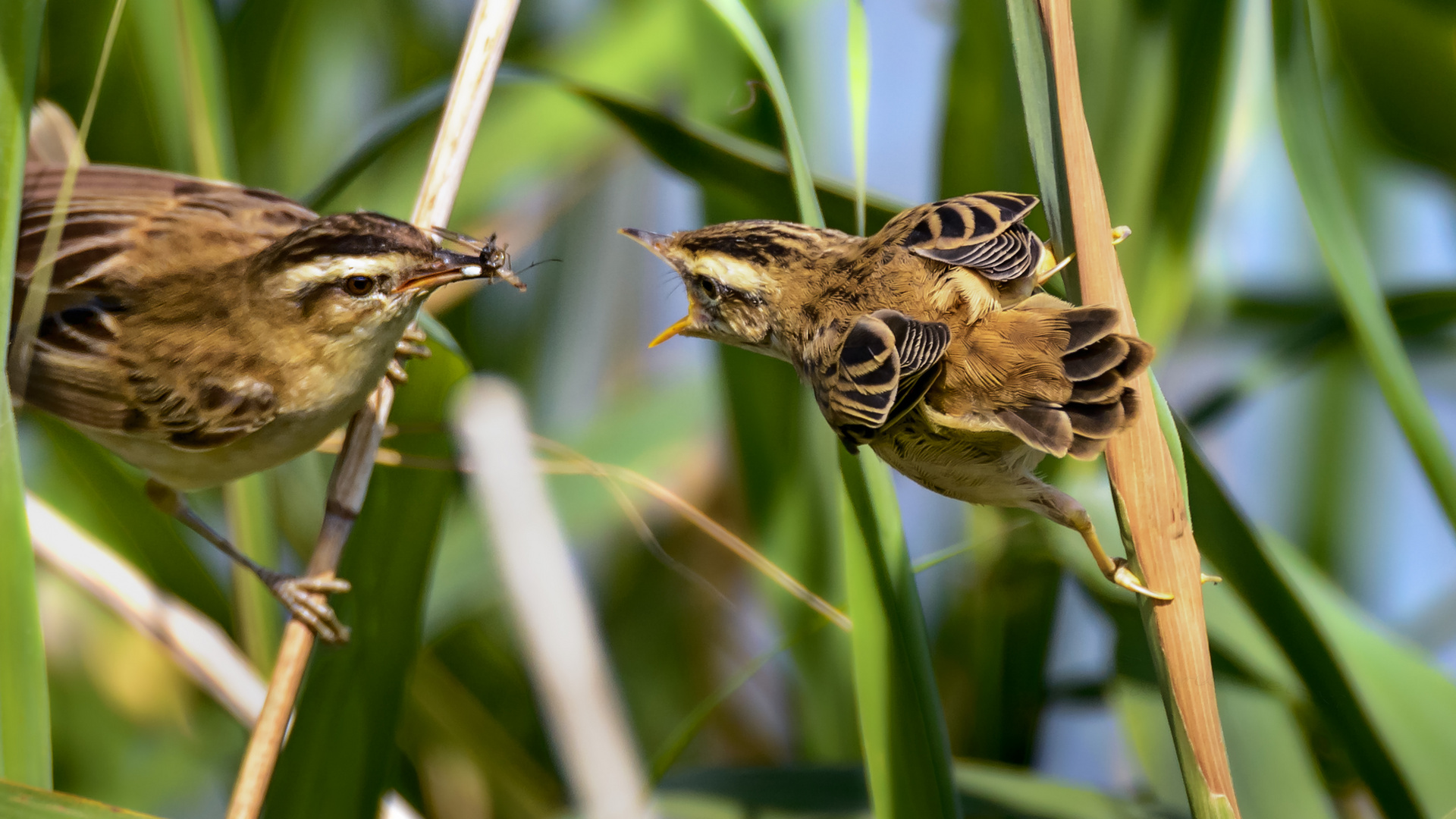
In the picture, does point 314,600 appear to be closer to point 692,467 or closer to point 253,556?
point 253,556

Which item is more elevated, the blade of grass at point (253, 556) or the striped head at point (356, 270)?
the striped head at point (356, 270)

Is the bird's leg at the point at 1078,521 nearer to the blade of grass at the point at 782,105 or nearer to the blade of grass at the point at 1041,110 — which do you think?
the blade of grass at the point at 1041,110

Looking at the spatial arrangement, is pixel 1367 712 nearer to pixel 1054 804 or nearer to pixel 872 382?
pixel 1054 804

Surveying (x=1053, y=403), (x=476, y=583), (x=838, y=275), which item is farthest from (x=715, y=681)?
(x=1053, y=403)

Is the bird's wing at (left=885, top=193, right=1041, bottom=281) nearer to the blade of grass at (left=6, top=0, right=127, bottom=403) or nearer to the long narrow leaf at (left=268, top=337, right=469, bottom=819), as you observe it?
the long narrow leaf at (left=268, top=337, right=469, bottom=819)

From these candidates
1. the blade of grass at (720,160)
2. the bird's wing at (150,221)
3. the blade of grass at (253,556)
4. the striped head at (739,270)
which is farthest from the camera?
the blade of grass at (253,556)

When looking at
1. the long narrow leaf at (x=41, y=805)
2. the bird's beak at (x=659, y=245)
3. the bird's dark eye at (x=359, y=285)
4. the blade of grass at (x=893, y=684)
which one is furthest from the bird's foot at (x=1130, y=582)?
the bird's dark eye at (x=359, y=285)
